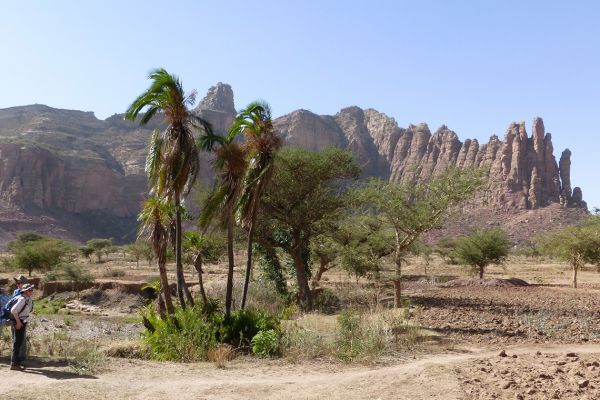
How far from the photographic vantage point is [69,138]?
533 ft

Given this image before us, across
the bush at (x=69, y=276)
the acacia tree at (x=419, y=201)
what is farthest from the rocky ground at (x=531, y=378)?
the bush at (x=69, y=276)

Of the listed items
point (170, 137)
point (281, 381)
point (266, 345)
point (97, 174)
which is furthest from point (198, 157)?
point (97, 174)

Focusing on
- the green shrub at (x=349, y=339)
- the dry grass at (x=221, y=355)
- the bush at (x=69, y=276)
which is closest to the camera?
the dry grass at (x=221, y=355)

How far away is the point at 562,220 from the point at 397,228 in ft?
413

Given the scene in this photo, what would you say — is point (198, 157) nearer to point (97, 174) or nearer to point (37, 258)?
point (37, 258)

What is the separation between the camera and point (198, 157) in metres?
14.2

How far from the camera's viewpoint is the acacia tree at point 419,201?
19266 mm

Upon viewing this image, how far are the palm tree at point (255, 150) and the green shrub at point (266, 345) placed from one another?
2.63 m

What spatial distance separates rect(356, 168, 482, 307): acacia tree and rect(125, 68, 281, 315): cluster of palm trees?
6.85 m

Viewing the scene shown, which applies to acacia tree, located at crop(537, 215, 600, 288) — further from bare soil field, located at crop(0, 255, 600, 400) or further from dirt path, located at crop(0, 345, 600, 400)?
dirt path, located at crop(0, 345, 600, 400)

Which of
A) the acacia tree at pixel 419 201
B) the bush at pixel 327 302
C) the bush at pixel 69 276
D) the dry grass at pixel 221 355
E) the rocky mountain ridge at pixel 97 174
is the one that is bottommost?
the bush at pixel 69 276

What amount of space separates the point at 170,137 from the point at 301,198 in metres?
A: 10.9

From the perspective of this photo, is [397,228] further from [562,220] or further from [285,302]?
[562,220]

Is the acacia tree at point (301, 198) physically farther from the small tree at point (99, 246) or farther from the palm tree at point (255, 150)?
the small tree at point (99, 246)
